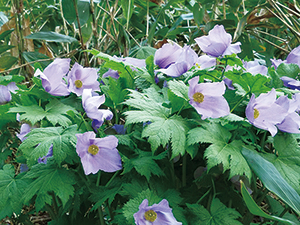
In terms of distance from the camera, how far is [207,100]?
67cm

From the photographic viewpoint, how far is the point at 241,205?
29.9 inches

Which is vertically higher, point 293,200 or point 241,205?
point 293,200

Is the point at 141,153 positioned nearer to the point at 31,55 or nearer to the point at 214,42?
the point at 214,42

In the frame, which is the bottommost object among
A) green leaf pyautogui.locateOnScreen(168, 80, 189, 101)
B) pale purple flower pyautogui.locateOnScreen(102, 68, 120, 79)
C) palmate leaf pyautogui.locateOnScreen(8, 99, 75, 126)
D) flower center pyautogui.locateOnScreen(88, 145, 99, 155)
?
flower center pyautogui.locateOnScreen(88, 145, 99, 155)

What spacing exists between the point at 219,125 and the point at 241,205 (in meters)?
0.23

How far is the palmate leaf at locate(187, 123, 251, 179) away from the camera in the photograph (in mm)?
585

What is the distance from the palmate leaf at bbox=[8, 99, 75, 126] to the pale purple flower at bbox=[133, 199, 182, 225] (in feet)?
0.85

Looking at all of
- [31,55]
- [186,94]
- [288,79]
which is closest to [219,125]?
[186,94]

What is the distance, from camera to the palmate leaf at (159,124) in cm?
60

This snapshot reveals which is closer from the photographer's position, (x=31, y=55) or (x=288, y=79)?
(x=288, y=79)

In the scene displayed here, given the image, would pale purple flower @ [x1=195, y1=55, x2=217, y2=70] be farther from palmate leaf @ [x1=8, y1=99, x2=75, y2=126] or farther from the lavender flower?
palmate leaf @ [x1=8, y1=99, x2=75, y2=126]

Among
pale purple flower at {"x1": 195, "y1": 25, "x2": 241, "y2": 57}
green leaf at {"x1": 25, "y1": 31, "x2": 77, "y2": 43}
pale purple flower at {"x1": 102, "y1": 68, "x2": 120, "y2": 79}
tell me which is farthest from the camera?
green leaf at {"x1": 25, "y1": 31, "x2": 77, "y2": 43}

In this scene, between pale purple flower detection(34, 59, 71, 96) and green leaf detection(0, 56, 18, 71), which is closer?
pale purple flower detection(34, 59, 71, 96)

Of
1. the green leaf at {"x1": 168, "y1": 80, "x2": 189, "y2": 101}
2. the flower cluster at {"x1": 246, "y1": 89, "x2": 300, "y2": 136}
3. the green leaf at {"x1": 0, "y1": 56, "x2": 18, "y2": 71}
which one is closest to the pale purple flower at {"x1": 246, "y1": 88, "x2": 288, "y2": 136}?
the flower cluster at {"x1": 246, "y1": 89, "x2": 300, "y2": 136}
